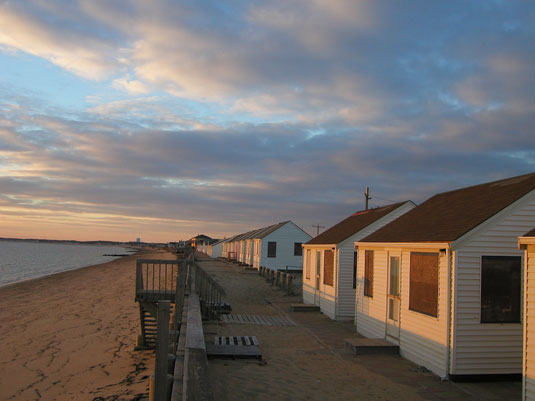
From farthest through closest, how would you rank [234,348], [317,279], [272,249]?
[272,249] → [317,279] → [234,348]

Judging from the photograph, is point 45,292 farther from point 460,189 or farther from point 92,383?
point 460,189

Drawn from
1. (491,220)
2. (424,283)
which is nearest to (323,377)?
(424,283)

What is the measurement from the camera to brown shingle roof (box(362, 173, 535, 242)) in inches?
367

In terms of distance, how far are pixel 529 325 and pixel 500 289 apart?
7.80 ft

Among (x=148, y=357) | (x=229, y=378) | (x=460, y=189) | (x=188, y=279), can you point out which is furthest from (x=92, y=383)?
(x=460, y=189)

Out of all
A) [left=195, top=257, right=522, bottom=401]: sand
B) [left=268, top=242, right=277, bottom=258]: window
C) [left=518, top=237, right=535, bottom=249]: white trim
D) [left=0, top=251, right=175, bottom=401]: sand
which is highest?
[left=518, top=237, right=535, bottom=249]: white trim

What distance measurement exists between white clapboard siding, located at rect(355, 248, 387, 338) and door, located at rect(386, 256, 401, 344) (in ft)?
0.81

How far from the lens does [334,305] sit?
16047 mm

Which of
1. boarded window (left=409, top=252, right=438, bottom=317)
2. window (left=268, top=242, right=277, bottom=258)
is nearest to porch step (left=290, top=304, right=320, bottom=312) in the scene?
boarded window (left=409, top=252, right=438, bottom=317)

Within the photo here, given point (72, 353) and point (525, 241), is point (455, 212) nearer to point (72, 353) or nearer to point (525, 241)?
point (525, 241)

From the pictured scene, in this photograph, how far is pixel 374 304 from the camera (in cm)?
1284

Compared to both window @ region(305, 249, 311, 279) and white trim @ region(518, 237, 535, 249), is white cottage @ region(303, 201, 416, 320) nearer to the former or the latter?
window @ region(305, 249, 311, 279)

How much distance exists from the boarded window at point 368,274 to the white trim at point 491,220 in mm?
4612

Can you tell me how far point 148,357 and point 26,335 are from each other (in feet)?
20.1
